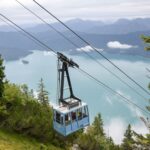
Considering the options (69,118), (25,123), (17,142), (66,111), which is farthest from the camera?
(25,123)

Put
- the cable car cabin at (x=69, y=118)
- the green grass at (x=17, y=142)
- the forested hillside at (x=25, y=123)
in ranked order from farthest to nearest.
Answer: the forested hillside at (x=25, y=123)
the green grass at (x=17, y=142)
the cable car cabin at (x=69, y=118)

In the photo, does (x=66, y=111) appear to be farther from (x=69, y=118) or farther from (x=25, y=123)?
(x=25, y=123)

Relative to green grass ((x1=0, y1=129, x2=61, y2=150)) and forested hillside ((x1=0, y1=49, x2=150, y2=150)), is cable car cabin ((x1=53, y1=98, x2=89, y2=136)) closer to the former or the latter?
green grass ((x1=0, y1=129, x2=61, y2=150))

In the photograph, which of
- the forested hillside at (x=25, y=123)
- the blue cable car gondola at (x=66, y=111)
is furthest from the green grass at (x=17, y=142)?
the blue cable car gondola at (x=66, y=111)

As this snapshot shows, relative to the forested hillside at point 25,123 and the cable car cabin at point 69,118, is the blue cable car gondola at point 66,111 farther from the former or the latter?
the forested hillside at point 25,123

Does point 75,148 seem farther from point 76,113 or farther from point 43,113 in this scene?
point 76,113

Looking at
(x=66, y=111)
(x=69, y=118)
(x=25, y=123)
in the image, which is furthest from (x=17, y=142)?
(x=66, y=111)

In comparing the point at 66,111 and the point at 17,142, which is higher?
the point at 66,111
